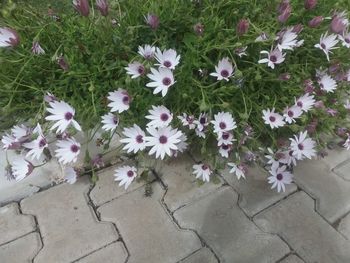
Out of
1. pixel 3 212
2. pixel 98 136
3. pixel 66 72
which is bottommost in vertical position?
pixel 3 212

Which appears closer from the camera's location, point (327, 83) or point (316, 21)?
point (316, 21)

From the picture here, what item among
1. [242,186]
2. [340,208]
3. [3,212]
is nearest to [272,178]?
[242,186]

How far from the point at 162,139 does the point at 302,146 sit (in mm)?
711

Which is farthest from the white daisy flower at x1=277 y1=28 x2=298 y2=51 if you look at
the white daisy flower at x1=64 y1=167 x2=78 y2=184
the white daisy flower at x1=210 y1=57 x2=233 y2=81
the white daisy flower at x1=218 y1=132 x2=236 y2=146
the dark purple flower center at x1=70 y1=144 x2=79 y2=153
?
the white daisy flower at x1=64 y1=167 x2=78 y2=184

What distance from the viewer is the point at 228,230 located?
6.02ft

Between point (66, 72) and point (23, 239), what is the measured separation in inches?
32.8

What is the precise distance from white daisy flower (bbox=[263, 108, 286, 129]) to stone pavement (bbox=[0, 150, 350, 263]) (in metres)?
0.34

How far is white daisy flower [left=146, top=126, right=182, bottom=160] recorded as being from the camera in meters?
1.76

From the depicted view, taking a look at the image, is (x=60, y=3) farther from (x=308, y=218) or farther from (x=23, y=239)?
(x=308, y=218)

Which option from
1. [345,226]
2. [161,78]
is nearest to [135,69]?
Result: [161,78]

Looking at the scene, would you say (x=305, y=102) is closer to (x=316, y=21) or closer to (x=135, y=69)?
(x=316, y=21)

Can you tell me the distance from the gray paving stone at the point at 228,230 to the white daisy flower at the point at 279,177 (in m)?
0.21

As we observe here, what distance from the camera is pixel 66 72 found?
6.45 feet

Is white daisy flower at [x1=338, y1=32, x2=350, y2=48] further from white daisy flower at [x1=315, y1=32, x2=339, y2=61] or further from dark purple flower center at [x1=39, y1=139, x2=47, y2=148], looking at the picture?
dark purple flower center at [x1=39, y1=139, x2=47, y2=148]
